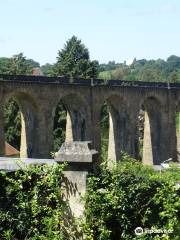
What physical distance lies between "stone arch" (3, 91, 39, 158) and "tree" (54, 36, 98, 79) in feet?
85.9

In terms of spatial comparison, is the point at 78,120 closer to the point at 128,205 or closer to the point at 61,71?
the point at 61,71

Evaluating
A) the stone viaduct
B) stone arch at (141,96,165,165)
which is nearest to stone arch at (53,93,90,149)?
the stone viaduct

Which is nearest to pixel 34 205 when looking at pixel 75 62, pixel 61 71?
pixel 61 71

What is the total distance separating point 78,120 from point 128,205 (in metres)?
30.4

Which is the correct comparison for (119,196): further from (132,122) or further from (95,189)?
(132,122)

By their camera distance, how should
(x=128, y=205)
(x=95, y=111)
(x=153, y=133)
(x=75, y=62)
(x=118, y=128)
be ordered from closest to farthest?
(x=128, y=205) → (x=95, y=111) → (x=118, y=128) → (x=153, y=133) → (x=75, y=62)

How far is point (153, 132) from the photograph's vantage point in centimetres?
4716

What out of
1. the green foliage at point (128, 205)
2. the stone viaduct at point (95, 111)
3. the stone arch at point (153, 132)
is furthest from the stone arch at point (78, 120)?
the green foliage at point (128, 205)

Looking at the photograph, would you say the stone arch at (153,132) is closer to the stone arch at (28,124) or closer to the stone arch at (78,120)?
the stone arch at (78,120)

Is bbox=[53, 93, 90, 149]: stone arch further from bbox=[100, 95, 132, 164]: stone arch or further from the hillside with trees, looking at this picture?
the hillside with trees

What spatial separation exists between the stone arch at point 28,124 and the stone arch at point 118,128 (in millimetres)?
7802

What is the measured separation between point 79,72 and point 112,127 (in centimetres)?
2252

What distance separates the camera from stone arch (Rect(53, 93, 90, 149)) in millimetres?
40844

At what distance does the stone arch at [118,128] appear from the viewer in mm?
43812
